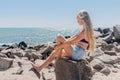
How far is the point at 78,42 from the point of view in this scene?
36.5 ft

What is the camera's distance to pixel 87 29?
11.0 metres

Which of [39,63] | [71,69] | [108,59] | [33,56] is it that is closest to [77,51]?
[71,69]

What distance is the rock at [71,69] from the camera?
36.9 feet

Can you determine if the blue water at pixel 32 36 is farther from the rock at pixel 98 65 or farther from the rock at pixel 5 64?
the rock at pixel 5 64

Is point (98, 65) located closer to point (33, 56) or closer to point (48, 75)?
point (48, 75)

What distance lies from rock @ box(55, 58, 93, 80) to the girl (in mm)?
169

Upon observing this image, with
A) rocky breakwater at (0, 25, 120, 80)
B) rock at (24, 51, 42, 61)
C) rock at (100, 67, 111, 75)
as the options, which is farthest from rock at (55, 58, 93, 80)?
rock at (24, 51, 42, 61)

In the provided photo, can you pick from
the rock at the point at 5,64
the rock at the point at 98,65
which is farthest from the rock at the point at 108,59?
the rock at the point at 5,64

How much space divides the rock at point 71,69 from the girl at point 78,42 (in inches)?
6.7

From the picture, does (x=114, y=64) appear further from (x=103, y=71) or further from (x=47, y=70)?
(x=47, y=70)

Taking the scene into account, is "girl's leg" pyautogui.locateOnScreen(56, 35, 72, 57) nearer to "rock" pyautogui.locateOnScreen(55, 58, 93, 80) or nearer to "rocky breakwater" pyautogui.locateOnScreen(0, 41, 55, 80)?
"rock" pyautogui.locateOnScreen(55, 58, 93, 80)

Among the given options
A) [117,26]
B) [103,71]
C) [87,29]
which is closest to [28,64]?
[103,71]

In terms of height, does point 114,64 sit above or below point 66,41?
below

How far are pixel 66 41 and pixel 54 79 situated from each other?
1.97m
